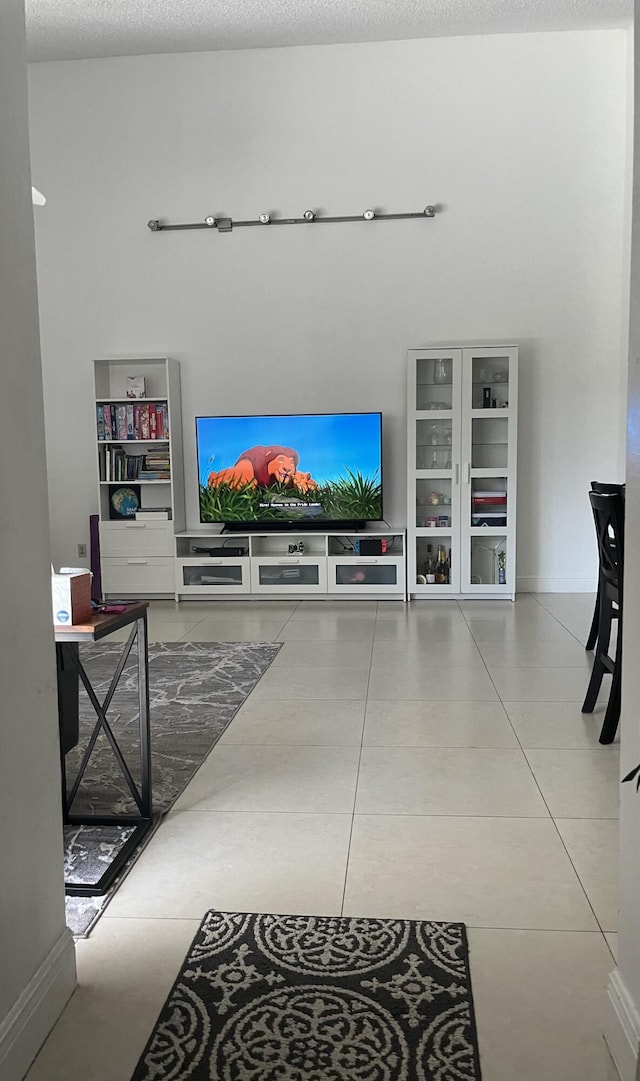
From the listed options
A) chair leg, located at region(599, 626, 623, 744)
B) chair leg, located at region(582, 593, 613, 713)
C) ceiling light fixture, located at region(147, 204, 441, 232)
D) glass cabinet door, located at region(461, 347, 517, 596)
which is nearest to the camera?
chair leg, located at region(599, 626, 623, 744)

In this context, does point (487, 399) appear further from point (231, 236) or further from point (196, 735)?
point (196, 735)

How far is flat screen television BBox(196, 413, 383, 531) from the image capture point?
6367 millimetres

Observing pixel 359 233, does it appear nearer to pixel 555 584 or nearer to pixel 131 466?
pixel 131 466

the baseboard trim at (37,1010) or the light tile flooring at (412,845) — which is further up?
the baseboard trim at (37,1010)

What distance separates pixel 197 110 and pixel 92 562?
3.57m

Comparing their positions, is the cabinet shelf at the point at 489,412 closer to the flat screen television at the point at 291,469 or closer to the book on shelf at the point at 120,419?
the flat screen television at the point at 291,469

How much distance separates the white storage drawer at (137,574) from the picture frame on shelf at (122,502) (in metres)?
0.35

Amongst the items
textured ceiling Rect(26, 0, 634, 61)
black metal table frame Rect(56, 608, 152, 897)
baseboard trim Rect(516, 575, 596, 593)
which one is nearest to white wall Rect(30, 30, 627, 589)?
baseboard trim Rect(516, 575, 596, 593)

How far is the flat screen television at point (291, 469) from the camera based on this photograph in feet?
20.9

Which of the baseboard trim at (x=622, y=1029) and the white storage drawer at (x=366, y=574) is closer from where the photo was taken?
the baseboard trim at (x=622, y=1029)

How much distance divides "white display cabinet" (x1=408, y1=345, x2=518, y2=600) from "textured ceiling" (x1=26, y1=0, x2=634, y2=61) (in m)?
2.26

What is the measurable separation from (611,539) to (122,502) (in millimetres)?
4207

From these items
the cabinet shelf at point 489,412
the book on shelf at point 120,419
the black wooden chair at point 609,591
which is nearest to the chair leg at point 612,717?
the black wooden chair at point 609,591

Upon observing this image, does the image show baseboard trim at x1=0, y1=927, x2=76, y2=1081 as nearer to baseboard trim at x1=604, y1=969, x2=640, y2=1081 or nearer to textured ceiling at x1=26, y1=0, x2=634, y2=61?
baseboard trim at x1=604, y1=969, x2=640, y2=1081
